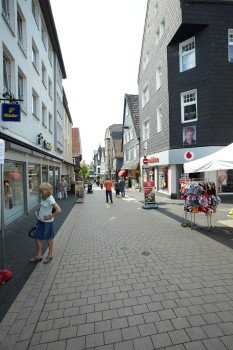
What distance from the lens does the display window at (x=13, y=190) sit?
845 cm

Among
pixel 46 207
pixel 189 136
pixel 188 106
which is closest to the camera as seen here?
pixel 46 207

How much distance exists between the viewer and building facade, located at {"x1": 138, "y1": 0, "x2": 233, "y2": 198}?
14023 millimetres

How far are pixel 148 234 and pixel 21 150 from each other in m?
5.73

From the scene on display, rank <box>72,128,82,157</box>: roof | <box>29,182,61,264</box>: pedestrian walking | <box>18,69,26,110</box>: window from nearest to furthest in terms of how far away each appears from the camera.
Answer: <box>29,182,61,264</box>: pedestrian walking, <box>18,69,26,110</box>: window, <box>72,128,82,157</box>: roof

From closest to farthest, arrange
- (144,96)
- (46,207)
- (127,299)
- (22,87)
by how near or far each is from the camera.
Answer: (127,299) → (46,207) → (22,87) → (144,96)

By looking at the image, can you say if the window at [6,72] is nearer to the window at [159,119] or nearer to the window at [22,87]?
the window at [22,87]

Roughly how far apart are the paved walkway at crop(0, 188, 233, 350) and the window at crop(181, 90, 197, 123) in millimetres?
10870

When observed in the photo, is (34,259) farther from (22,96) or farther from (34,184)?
(22,96)

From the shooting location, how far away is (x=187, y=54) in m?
15.4

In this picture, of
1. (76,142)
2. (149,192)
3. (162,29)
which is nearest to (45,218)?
(149,192)

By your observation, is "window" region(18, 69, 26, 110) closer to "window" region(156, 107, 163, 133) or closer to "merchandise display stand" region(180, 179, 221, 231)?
"merchandise display stand" region(180, 179, 221, 231)

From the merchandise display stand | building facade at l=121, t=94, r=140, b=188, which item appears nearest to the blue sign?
the merchandise display stand

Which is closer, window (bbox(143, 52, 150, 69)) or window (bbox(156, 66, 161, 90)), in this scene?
window (bbox(156, 66, 161, 90))

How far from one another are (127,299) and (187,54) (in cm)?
1628
